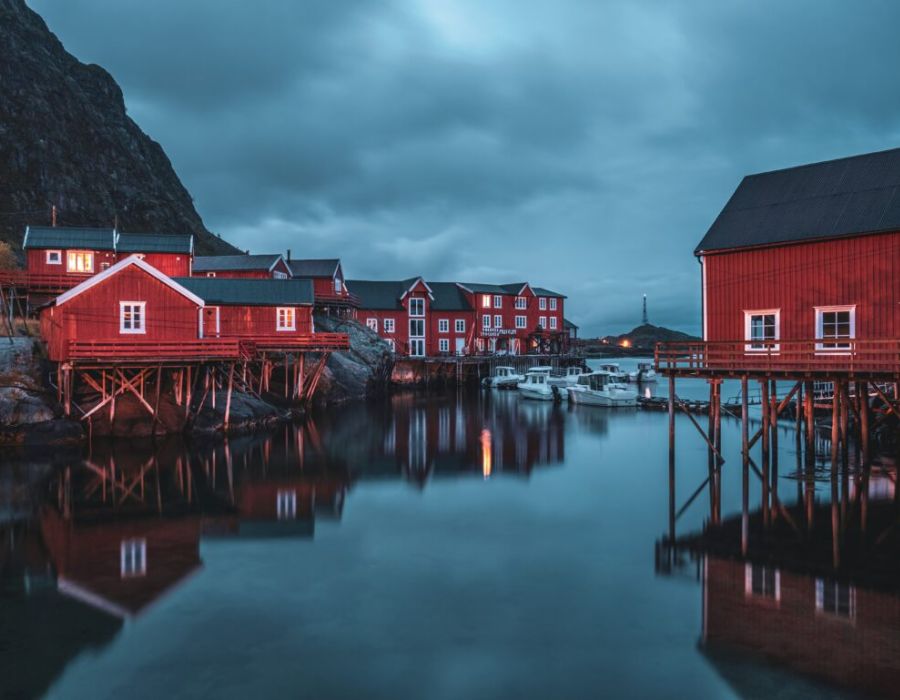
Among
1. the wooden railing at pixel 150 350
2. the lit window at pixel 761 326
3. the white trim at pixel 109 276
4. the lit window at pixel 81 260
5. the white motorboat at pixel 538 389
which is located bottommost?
the white motorboat at pixel 538 389

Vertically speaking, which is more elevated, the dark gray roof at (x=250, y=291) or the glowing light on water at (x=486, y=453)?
the dark gray roof at (x=250, y=291)

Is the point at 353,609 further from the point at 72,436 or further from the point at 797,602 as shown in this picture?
the point at 72,436

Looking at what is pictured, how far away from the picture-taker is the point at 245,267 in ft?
179

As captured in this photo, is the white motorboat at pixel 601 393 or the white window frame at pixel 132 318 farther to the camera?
the white motorboat at pixel 601 393

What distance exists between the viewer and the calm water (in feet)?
31.4

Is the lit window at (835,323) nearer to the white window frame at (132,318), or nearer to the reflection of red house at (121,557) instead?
the reflection of red house at (121,557)

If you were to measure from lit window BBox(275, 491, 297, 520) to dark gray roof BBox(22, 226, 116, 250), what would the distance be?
31.3m

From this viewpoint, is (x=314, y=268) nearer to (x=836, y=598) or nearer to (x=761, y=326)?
(x=761, y=326)

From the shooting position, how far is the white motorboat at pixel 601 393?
48.7 meters

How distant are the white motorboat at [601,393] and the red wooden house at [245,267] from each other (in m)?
26.9

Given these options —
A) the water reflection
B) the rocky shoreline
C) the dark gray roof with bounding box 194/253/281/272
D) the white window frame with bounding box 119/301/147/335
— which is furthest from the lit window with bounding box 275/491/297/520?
the dark gray roof with bounding box 194/253/281/272

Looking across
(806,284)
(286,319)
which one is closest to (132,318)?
(286,319)

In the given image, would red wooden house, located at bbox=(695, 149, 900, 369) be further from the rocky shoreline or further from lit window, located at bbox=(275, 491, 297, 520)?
the rocky shoreline

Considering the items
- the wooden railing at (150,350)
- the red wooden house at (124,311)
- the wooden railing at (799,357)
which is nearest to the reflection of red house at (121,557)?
the wooden railing at (150,350)
